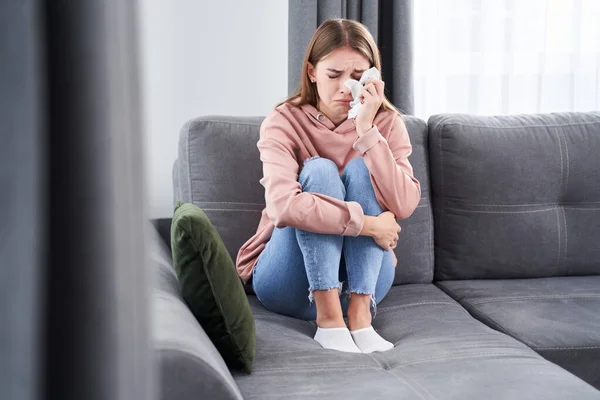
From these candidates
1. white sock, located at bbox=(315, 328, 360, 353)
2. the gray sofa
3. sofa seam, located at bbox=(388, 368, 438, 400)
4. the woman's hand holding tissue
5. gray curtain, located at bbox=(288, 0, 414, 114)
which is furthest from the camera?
gray curtain, located at bbox=(288, 0, 414, 114)

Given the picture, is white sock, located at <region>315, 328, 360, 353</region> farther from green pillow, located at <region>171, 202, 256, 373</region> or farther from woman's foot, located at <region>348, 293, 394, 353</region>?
green pillow, located at <region>171, 202, 256, 373</region>

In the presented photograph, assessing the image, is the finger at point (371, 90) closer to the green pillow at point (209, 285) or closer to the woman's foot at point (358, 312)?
the woman's foot at point (358, 312)

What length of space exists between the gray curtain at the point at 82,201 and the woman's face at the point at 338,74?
1.60 metres

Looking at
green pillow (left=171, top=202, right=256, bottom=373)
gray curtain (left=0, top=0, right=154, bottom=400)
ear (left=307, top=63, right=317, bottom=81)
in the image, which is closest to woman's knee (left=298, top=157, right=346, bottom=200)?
ear (left=307, top=63, right=317, bottom=81)

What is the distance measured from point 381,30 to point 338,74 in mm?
957

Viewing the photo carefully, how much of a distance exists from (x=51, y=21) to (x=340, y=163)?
1650mm

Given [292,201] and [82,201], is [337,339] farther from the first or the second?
[82,201]

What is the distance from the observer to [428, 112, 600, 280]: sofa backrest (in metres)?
2.14

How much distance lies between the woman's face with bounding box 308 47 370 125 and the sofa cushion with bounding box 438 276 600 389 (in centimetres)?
67

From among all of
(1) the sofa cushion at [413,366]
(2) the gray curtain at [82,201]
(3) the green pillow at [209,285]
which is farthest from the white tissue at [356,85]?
(2) the gray curtain at [82,201]

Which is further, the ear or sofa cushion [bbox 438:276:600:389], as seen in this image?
the ear

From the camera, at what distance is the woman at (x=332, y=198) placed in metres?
1.59

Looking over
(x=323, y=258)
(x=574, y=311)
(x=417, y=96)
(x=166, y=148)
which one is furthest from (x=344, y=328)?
(x=417, y=96)

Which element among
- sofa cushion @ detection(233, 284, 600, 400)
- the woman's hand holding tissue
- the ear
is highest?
the ear
